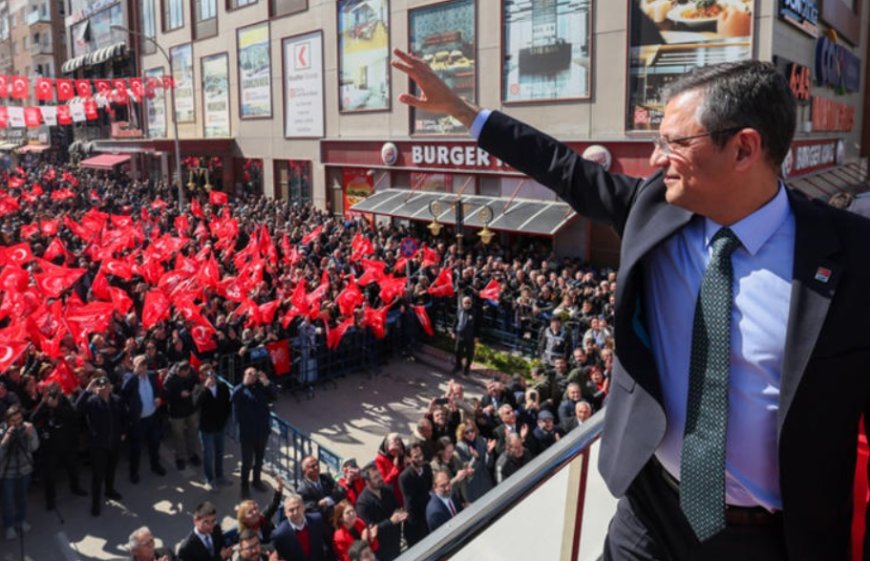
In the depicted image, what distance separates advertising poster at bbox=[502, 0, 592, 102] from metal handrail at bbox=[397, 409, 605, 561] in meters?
19.3

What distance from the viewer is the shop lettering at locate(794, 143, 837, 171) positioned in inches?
843

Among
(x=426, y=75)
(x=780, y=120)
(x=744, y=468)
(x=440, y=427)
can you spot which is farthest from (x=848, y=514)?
(x=440, y=427)

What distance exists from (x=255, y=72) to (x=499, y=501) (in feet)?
111

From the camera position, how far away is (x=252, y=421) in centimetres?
931

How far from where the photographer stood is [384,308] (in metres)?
13.9

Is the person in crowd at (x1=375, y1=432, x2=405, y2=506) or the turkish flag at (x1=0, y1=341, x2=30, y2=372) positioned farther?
the turkish flag at (x1=0, y1=341, x2=30, y2=372)

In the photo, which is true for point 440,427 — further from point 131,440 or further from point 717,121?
point 717,121

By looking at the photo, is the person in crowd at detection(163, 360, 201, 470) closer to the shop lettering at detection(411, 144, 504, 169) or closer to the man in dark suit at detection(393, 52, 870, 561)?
the man in dark suit at detection(393, 52, 870, 561)

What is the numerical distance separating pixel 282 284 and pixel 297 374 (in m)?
2.60

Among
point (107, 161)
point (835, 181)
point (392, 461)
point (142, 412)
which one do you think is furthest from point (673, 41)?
point (107, 161)

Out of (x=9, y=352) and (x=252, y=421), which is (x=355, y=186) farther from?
(x=252, y=421)

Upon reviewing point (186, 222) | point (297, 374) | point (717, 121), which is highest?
point (717, 121)

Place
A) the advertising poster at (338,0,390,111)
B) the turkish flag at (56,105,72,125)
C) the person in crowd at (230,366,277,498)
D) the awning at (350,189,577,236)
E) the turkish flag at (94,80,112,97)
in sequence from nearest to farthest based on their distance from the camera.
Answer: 1. the person in crowd at (230,366,277,498)
2. the awning at (350,189,577,236)
3. the advertising poster at (338,0,390,111)
4. the turkish flag at (94,80,112,97)
5. the turkish flag at (56,105,72,125)

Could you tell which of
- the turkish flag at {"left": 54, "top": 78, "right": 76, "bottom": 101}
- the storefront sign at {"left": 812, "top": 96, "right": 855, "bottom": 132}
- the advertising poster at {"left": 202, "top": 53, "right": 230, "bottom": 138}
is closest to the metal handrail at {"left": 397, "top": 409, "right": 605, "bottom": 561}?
the storefront sign at {"left": 812, "top": 96, "right": 855, "bottom": 132}
